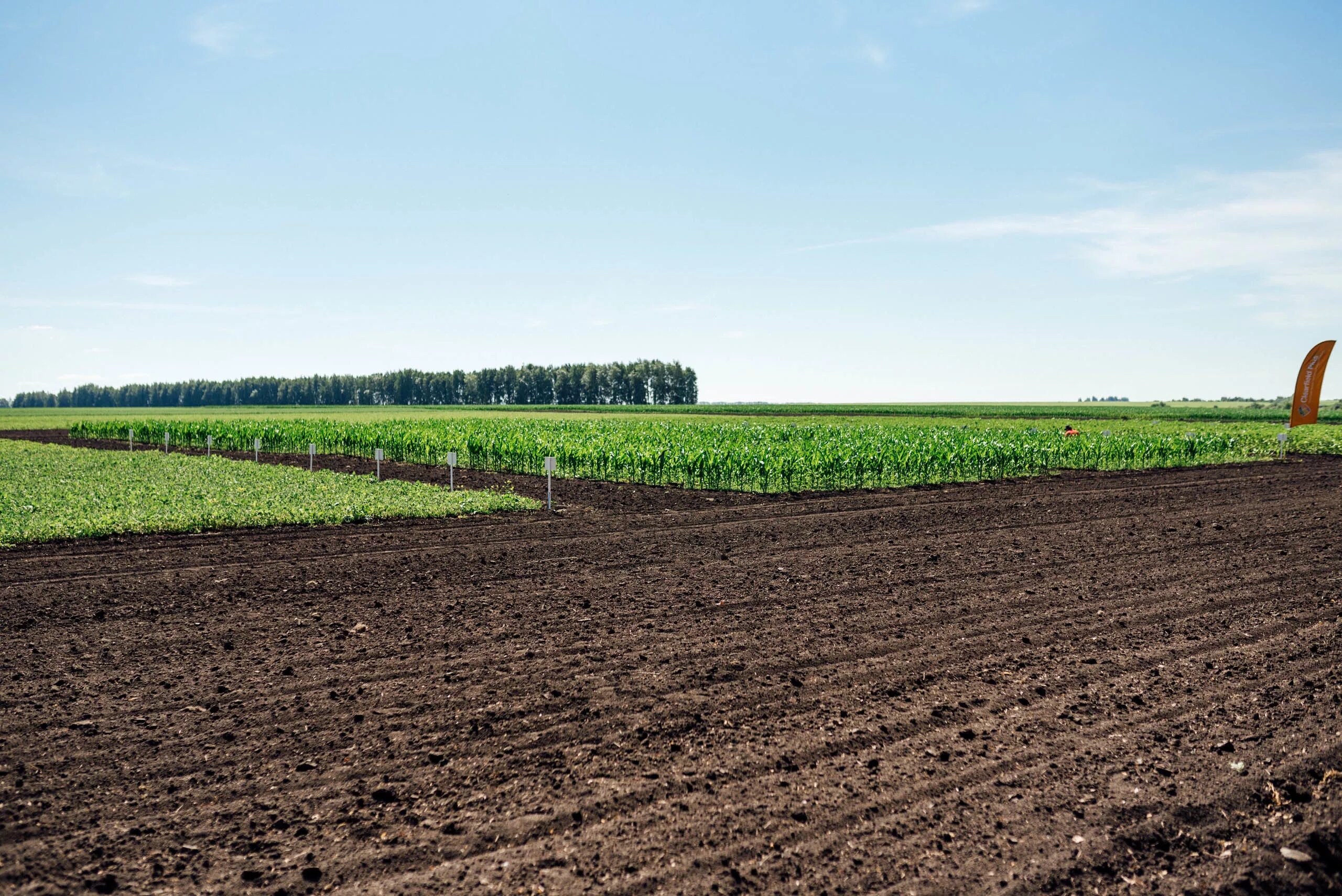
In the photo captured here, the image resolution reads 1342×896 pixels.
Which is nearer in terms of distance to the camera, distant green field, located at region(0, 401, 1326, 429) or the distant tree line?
distant green field, located at region(0, 401, 1326, 429)

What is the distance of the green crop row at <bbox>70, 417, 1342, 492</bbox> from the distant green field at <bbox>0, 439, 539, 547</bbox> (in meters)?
5.38

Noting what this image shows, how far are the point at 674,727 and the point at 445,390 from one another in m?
171

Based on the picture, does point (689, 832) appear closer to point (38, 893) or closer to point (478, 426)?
point (38, 893)

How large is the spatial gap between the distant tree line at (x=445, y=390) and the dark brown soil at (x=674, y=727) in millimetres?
136381

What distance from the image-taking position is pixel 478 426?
4147 cm

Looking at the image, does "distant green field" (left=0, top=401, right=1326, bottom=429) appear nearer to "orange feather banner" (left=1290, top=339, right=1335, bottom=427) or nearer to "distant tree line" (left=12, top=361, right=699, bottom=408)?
"distant tree line" (left=12, top=361, right=699, bottom=408)

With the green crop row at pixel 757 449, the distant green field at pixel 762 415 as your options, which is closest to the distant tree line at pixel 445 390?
the distant green field at pixel 762 415

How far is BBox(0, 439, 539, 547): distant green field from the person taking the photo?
1541 centimetres

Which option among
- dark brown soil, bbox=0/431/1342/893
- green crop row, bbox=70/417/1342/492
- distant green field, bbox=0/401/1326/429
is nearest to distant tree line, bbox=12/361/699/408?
distant green field, bbox=0/401/1326/429

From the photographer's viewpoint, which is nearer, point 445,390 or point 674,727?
point 674,727

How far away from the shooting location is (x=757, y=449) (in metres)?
26.0

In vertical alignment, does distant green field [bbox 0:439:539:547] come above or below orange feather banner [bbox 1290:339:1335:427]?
below

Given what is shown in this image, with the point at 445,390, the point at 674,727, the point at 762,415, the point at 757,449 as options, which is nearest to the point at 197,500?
the point at 757,449

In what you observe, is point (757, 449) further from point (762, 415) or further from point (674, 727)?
point (762, 415)
